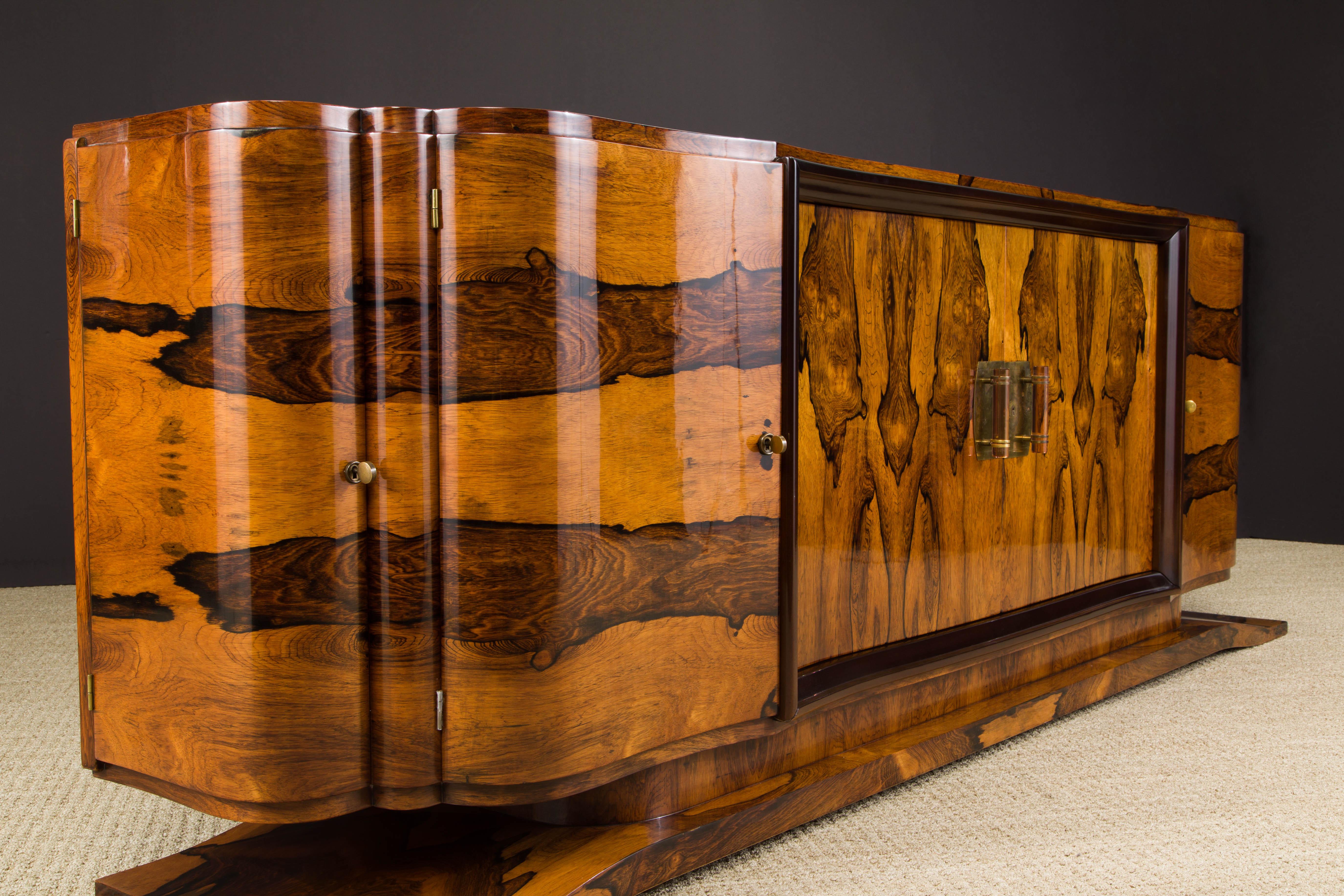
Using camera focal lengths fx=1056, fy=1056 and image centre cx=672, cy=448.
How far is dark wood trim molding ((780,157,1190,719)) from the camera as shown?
1324 millimetres

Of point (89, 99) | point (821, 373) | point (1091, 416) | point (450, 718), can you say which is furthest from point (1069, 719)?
point (89, 99)

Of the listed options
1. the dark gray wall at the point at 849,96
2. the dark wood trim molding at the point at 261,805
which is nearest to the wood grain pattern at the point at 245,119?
the dark wood trim molding at the point at 261,805

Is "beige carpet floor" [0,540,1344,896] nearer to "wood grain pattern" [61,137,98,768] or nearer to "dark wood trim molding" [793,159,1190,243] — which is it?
"wood grain pattern" [61,137,98,768]

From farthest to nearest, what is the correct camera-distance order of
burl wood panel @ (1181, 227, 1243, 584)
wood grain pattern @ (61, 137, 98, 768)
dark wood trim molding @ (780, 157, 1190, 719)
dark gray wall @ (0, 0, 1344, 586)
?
dark gray wall @ (0, 0, 1344, 586) → burl wood panel @ (1181, 227, 1243, 584) → dark wood trim molding @ (780, 157, 1190, 719) → wood grain pattern @ (61, 137, 98, 768)

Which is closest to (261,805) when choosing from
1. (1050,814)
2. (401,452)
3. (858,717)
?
(401,452)

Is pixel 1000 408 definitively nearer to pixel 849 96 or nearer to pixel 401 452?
pixel 401 452

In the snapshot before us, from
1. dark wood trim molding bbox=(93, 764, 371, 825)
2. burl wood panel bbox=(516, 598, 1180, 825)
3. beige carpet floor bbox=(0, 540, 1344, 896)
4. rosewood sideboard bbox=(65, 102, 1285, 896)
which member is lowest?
beige carpet floor bbox=(0, 540, 1344, 896)

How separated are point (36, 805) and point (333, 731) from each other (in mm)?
699

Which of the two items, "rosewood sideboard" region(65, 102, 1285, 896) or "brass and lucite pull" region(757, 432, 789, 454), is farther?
"brass and lucite pull" region(757, 432, 789, 454)

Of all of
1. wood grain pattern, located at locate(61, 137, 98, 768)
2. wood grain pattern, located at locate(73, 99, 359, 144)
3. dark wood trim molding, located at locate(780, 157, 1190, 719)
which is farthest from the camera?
dark wood trim molding, located at locate(780, 157, 1190, 719)

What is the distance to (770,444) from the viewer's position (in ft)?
4.00

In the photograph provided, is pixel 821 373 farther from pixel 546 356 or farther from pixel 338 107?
pixel 338 107

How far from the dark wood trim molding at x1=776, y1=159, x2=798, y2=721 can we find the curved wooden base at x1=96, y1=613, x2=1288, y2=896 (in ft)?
0.47

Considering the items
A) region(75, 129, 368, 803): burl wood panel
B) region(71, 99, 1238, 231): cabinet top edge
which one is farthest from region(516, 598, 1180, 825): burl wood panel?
region(71, 99, 1238, 231): cabinet top edge
